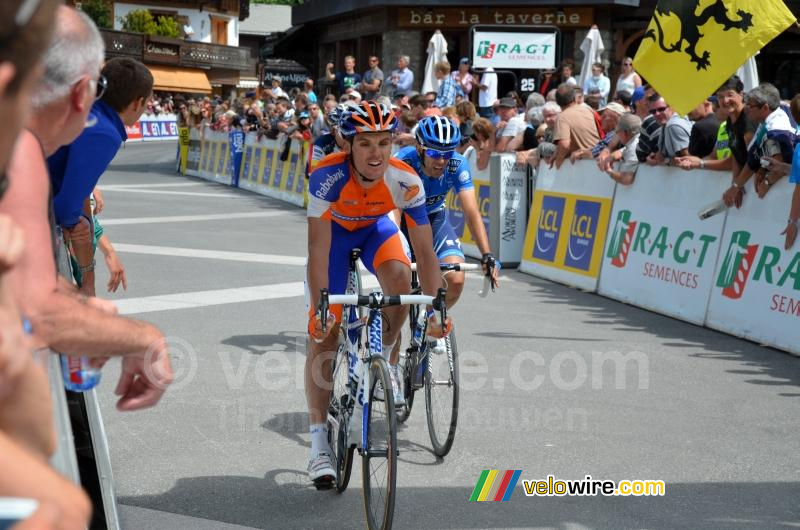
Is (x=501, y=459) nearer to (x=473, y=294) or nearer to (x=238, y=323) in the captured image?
(x=238, y=323)

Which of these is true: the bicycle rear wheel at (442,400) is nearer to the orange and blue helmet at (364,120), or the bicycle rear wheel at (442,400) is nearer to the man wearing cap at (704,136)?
the orange and blue helmet at (364,120)

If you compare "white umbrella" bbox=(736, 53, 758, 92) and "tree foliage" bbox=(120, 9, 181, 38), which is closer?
"white umbrella" bbox=(736, 53, 758, 92)

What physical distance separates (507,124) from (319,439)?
10462 millimetres

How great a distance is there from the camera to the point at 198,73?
7638 centimetres

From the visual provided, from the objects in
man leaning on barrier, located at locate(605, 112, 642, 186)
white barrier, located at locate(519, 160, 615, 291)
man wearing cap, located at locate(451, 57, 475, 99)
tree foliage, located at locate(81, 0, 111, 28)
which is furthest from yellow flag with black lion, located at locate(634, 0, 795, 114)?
tree foliage, located at locate(81, 0, 111, 28)

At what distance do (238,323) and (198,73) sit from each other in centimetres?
6904

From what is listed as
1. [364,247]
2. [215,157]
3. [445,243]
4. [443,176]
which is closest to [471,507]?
[364,247]

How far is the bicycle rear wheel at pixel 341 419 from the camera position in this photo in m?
5.32

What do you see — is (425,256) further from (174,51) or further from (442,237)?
(174,51)

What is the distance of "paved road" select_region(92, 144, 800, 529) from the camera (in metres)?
5.29

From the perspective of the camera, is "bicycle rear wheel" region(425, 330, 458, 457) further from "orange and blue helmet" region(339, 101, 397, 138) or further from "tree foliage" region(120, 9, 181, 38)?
"tree foliage" region(120, 9, 181, 38)

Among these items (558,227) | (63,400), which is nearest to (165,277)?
(558,227)

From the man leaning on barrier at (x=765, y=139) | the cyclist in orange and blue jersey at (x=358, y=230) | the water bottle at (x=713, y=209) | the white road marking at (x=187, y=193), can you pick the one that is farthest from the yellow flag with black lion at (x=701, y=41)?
the white road marking at (x=187, y=193)

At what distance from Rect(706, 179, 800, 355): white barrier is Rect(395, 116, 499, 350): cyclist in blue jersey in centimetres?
284
